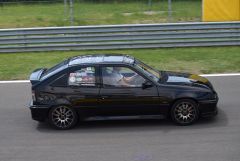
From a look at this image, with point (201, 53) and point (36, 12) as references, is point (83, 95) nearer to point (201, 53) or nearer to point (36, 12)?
point (201, 53)

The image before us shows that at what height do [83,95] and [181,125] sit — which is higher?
[83,95]

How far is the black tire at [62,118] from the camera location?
383 inches

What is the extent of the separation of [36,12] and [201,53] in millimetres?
11940

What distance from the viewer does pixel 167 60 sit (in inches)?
622

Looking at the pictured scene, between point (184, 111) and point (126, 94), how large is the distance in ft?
3.76

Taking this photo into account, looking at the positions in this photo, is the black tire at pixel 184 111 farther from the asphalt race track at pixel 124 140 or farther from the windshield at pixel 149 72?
the windshield at pixel 149 72

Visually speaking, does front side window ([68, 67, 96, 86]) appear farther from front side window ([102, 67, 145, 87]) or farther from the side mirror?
the side mirror

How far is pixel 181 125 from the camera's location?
9586 millimetres

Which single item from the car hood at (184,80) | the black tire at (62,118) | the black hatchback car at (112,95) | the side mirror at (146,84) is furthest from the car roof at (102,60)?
the black tire at (62,118)

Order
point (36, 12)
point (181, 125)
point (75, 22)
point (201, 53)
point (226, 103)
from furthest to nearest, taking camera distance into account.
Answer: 1. point (36, 12)
2. point (75, 22)
3. point (201, 53)
4. point (226, 103)
5. point (181, 125)

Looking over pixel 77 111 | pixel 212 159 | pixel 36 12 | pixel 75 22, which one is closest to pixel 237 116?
pixel 212 159

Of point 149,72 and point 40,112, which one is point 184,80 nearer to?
point 149,72

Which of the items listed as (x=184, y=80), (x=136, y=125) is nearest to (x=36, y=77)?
(x=136, y=125)

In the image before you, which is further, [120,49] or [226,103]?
[120,49]
